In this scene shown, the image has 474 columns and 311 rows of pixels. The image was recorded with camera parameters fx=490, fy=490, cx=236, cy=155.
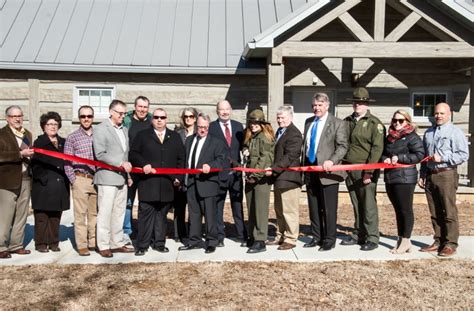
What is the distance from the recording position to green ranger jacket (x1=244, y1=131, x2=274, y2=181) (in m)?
6.48

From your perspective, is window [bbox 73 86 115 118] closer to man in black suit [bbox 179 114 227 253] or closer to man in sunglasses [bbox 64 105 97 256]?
man in sunglasses [bbox 64 105 97 256]

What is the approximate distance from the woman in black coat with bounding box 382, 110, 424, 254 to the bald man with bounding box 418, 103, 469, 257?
0.73 ft

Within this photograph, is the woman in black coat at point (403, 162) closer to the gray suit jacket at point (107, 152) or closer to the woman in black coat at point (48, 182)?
the gray suit jacket at point (107, 152)

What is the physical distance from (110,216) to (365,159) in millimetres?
3438

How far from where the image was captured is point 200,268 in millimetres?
5812

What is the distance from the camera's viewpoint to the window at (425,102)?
1229 cm

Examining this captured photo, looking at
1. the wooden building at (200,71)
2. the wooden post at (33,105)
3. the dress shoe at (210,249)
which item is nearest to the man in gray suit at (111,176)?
the dress shoe at (210,249)

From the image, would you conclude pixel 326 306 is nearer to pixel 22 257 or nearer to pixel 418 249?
pixel 418 249

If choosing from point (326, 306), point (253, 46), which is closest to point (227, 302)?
point (326, 306)

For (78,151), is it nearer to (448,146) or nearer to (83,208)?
(83,208)

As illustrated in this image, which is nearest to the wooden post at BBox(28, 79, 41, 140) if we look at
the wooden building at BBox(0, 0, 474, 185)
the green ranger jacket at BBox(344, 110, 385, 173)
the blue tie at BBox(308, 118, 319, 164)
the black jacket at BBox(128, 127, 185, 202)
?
the wooden building at BBox(0, 0, 474, 185)

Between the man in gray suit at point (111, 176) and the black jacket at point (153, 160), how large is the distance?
174 mm

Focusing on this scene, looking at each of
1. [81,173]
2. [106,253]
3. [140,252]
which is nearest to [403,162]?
[140,252]

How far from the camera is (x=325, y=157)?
→ 6.50 meters
